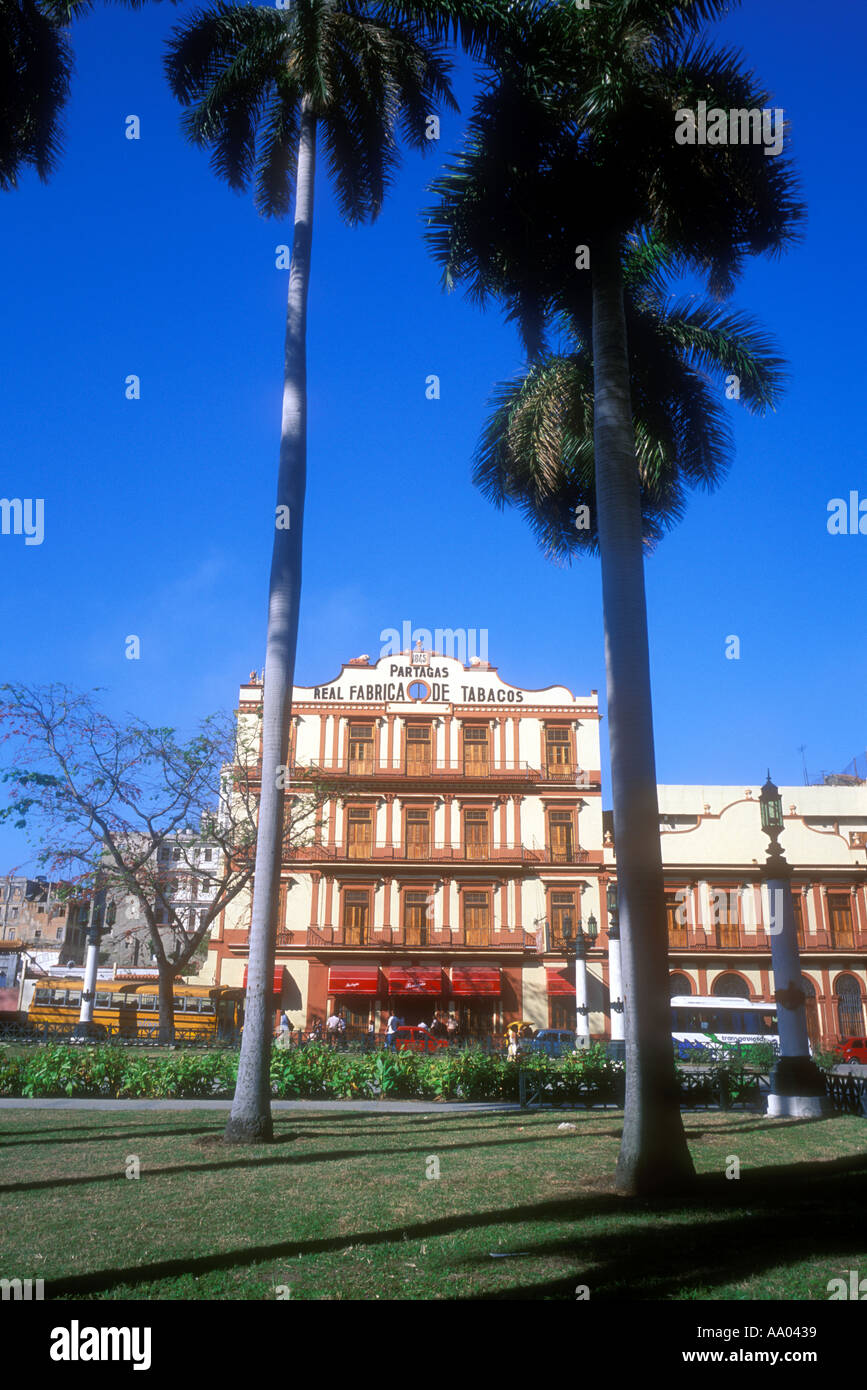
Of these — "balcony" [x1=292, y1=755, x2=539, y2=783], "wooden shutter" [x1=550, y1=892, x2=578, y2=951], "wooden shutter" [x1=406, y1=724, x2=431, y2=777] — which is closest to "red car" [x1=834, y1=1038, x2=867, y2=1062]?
"wooden shutter" [x1=550, y1=892, x2=578, y2=951]

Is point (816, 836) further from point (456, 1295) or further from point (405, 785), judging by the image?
point (456, 1295)

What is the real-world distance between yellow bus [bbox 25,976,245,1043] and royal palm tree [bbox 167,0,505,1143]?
15584 mm

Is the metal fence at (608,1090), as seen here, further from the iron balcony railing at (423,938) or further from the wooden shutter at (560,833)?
the wooden shutter at (560,833)

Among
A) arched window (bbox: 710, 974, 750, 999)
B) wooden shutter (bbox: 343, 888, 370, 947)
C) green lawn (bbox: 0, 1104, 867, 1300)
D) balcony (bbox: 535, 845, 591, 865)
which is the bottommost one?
green lawn (bbox: 0, 1104, 867, 1300)

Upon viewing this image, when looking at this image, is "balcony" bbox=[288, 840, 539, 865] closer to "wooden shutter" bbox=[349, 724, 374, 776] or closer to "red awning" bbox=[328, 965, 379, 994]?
"wooden shutter" bbox=[349, 724, 374, 776]

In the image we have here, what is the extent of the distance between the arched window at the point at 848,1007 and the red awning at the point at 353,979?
19167 millimetres

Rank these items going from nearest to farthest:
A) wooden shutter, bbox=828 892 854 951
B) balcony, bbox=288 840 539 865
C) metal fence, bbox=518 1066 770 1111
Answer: metal fence, bbox=518 1066 770 1111 → balcony, bbox=288 840 539 865 → wooden shutter, bbox=828 892 854 951

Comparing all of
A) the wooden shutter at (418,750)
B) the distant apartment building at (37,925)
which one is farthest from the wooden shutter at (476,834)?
the distant apartment building at (37,925)

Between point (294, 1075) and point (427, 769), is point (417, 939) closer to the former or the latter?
point (427, 769)

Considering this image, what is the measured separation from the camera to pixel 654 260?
46.0ft

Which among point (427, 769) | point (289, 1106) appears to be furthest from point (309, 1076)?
point (427, 769)

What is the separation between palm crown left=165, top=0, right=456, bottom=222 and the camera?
1440 cm

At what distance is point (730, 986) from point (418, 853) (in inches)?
561
